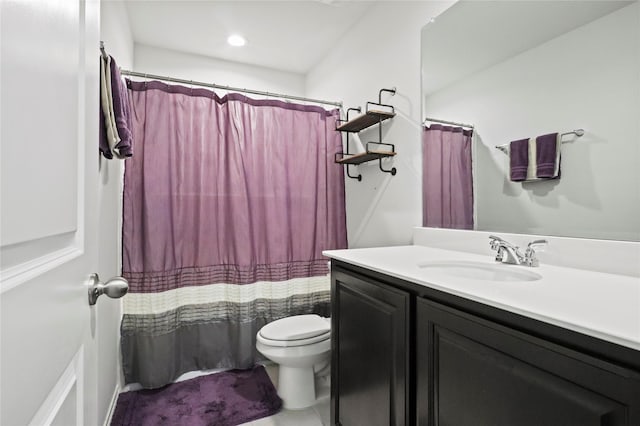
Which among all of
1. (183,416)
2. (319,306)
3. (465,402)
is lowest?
(183,416)

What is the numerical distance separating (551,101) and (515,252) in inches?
23.0

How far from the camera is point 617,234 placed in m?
0.98

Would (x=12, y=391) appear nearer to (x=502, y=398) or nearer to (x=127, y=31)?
(x=502, y=398)

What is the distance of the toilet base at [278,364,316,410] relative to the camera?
180 cm

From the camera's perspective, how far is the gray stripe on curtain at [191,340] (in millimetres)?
1971

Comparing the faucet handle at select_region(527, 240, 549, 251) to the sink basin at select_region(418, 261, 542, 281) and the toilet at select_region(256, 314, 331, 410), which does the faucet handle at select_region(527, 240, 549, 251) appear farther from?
the toilet at select_region(256, 314, 331, 410)

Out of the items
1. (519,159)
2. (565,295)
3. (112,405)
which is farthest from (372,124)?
(112,405)

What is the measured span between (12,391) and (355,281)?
1073 mm

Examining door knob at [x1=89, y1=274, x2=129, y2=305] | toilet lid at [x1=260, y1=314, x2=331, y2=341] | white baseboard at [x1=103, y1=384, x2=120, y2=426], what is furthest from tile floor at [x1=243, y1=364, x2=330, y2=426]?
door knob at [x1=89, y1=274, x2=129, y2=305]

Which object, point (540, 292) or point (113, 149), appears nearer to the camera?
point (540, 292)

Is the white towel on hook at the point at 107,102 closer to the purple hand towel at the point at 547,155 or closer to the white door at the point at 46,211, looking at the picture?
the white door at the point at 46,211

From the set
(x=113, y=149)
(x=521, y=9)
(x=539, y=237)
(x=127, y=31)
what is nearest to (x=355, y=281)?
(x=539, y=237)

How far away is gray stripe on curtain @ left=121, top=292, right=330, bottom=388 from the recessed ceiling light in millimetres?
2027

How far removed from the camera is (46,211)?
1.40ft
